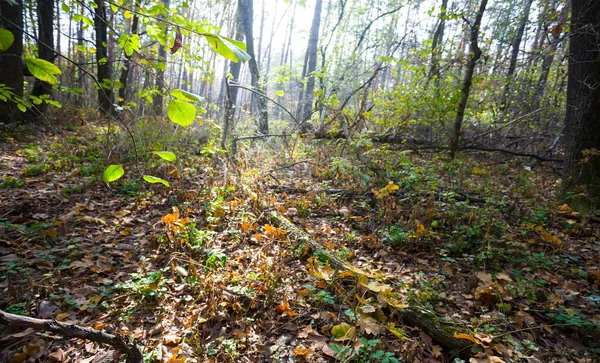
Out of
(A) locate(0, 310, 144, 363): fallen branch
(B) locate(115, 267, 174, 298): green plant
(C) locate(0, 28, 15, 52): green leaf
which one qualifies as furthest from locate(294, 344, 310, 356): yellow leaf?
(C) locate(0, 28, 15, 52): green leaf

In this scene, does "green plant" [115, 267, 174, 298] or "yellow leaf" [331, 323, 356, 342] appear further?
"green plant" [115, 267, 174, 298]

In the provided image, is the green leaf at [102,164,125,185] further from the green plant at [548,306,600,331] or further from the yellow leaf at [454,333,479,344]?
the green plant at [548,306,600,331]

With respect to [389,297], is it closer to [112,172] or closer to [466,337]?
[466,337]

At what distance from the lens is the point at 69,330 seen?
3.85 feet

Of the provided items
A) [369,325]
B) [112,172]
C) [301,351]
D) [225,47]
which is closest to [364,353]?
[369,325]

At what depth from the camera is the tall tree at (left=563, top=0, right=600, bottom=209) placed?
364 cm

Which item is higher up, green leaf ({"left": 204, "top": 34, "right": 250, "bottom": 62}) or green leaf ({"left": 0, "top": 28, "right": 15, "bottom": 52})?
green leaf ({"left": 204, "top": 34, "right": 250, "bottom": 62})

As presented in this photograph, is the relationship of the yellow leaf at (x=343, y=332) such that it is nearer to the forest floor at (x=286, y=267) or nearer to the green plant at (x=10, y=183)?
the forest floor at (x=286, y=267)

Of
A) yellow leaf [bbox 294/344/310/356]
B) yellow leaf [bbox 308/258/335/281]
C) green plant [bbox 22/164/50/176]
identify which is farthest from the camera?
green plant [bbox 22/164/50/176]

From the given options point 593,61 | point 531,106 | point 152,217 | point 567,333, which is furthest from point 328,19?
point 567,333

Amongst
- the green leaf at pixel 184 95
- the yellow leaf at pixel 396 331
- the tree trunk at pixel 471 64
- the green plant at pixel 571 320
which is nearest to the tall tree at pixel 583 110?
the tree trunk at pixel 471 64

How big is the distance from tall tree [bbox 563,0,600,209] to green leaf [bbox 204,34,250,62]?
15.1 feet

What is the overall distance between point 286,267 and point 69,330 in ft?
5.91

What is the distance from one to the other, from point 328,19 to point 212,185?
60.3ft
